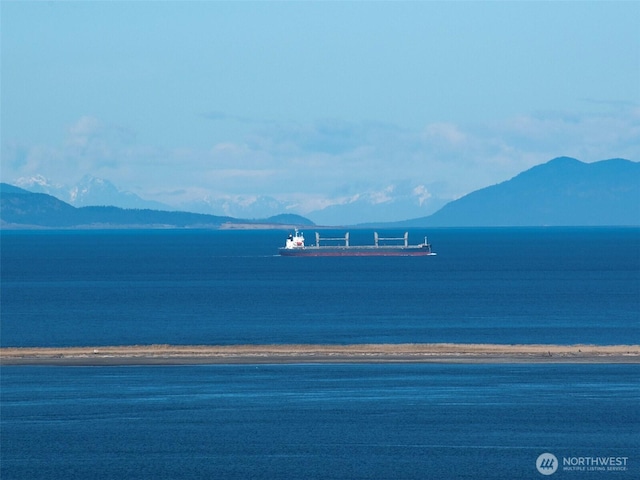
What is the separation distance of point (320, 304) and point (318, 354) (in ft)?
118

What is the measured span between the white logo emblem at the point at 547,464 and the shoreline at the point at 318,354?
1950cm

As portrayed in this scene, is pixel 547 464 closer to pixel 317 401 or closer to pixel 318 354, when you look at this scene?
pixel 317 401

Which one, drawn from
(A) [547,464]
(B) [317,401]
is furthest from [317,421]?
(A) [547,464]

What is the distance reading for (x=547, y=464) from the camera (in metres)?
36.3

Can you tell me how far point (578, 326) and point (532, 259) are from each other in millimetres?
112110

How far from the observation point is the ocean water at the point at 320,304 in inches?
2805

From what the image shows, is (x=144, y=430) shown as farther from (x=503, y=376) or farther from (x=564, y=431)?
(x=503, y=376)

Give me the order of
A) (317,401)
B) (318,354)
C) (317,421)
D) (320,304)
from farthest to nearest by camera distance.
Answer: (320,304) < (318,354) < (317,401) < (317,421)

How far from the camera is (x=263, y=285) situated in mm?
121438

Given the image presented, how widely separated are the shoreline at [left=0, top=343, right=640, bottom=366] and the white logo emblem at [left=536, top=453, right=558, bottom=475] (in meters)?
19.5

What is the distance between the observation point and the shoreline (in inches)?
2262

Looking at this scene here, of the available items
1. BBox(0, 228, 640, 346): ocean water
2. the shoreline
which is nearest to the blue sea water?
BBox(0, 228, 640, 346): ocean water

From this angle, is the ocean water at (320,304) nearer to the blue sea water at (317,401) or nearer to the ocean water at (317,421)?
the blue sea water at (317,401)

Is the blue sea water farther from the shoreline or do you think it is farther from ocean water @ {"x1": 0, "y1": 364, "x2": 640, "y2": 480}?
the shoreline
